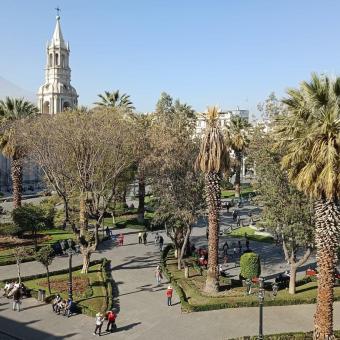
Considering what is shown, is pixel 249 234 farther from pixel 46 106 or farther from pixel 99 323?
pixel 46 106

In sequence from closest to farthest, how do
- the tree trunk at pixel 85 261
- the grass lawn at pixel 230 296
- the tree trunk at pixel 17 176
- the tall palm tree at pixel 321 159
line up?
the tall palm tree at pixel 321 159
the grass lawn at pixel 230 296
the tree trunk at pixel 85 261
the tree trunk at pixel 17 176

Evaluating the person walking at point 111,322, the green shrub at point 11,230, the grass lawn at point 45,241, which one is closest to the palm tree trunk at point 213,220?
the person walking at point 111,322

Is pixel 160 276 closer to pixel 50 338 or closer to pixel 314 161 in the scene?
pixel 50 338

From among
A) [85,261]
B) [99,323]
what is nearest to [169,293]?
[99,323]

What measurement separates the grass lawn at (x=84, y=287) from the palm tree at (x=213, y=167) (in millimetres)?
6245

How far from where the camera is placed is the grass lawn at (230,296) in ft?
78.8

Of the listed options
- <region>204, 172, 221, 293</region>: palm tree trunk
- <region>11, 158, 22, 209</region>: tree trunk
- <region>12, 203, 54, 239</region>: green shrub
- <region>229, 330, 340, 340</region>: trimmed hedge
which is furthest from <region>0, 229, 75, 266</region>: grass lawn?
<region>229, 330, 340, 340</region>: trimmed hedge

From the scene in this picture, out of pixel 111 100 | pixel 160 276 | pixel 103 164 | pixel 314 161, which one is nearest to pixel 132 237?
pixel 103 164

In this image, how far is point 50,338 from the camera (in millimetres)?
19906

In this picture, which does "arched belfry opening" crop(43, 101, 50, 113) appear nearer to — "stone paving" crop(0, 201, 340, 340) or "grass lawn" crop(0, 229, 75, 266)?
"grass lawn" crop(0, 229, 75, 266)

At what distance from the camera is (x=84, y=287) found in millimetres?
26891

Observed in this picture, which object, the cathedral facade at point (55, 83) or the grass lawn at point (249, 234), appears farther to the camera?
the cathedral facade at point (55, 83)

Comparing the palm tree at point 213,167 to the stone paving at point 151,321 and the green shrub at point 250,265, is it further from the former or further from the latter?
the stone paving at point 151,321

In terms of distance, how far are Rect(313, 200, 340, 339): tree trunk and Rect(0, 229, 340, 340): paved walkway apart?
4.04 m
